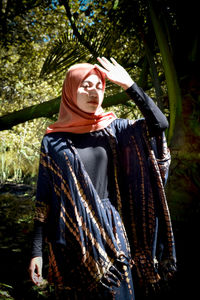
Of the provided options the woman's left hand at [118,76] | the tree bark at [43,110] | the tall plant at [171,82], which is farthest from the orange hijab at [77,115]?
the tree bark at [43,110]

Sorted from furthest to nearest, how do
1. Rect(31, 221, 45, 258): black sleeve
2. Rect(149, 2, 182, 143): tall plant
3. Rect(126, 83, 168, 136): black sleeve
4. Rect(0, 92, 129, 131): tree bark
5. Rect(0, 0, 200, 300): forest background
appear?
Rect(0, 92, 129, 131): tree bark < Rect(149, 2, 182, 143): tall plant < Rect(0, 0, 200, 300): forest background < Rect(31, 221, 45, 258): black sleeve < Rect(126, 83, 168, 136): black sleeve

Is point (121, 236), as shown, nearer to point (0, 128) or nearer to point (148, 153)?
point (148, 153)

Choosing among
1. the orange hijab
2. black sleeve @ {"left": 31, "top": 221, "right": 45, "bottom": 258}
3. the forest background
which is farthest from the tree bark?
black sleeve @ {"left": 31, "top": 221, "right": 45, "bottom": 258}

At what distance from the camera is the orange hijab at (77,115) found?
1.49m

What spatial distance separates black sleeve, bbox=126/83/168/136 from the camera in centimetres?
135

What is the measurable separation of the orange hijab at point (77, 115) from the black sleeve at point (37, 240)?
565mm

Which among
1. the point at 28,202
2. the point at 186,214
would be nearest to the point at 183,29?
the point at 186,214

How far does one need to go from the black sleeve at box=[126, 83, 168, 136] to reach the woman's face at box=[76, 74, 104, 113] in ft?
0.70

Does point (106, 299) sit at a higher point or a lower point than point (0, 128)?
lower

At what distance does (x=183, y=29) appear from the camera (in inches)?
105

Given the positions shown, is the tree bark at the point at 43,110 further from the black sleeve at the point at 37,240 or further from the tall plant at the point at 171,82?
the black sleeve at the point at 37,240

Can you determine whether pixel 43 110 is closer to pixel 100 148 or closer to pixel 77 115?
pixel 77 115

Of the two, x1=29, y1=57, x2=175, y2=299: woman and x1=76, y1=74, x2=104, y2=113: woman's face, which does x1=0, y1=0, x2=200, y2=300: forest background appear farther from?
x1=76, y1=74, x2=104, y2=113: woman's face

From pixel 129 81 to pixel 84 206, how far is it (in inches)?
28.0
